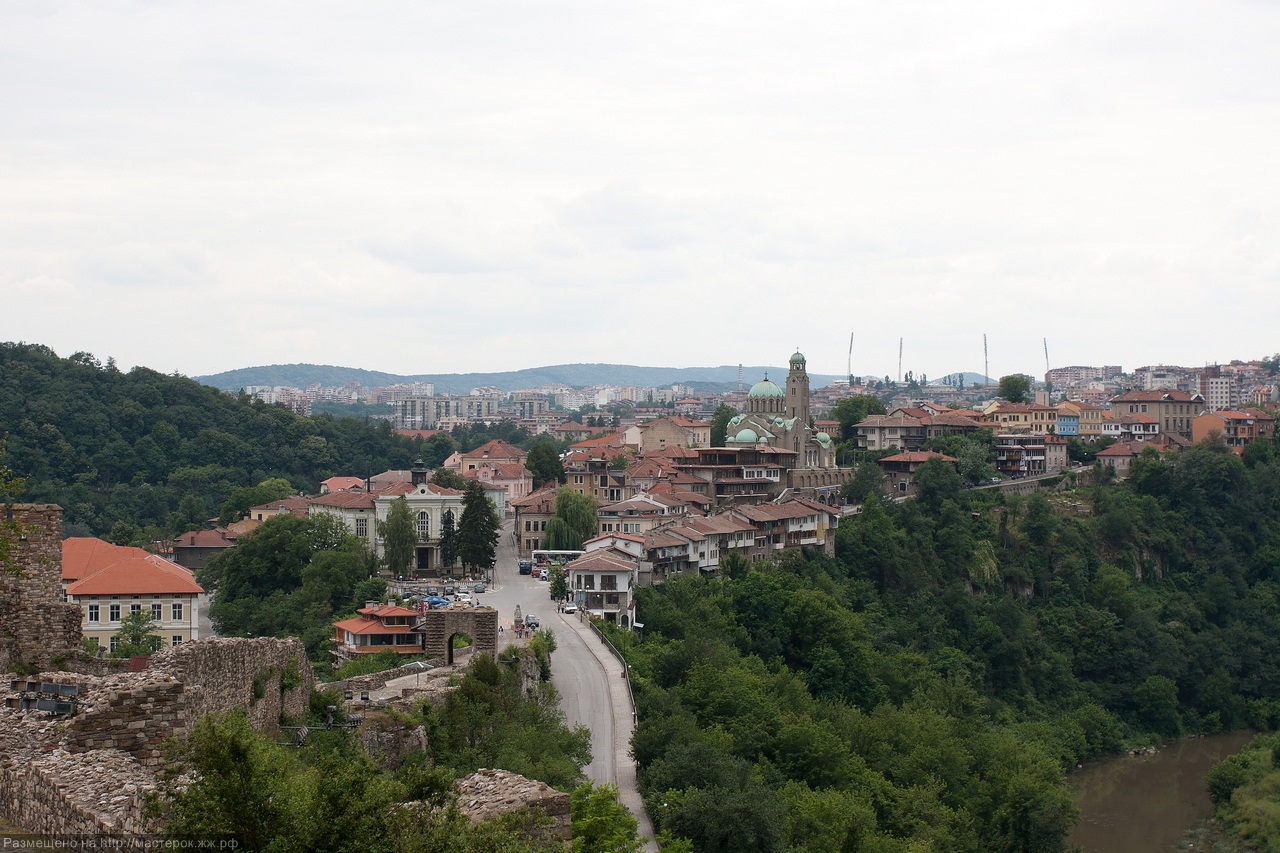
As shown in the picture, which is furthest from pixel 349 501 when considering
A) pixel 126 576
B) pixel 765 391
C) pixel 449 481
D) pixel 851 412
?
pixel 851 412

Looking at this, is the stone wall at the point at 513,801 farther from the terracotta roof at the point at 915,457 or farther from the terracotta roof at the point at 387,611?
the terracotta roof at the point at 915,457

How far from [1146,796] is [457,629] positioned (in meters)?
30.3

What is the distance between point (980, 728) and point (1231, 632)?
2453cm

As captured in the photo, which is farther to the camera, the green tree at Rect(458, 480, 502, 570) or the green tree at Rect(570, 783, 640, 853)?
the green tree at Rect(458, 480, 502, 570)

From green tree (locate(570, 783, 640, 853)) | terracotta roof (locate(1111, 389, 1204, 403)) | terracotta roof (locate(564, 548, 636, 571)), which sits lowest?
terracotta roof (locate(564, 548, 636, 571))

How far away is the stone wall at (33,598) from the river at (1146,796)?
3215 cm

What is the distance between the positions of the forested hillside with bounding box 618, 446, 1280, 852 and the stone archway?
10.2 ft

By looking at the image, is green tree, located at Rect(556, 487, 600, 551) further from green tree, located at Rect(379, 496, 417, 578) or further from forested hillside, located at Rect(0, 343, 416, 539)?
forested hillside, located at Rect(0, 343, 416, 539)

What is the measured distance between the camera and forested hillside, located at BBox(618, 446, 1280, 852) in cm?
2711

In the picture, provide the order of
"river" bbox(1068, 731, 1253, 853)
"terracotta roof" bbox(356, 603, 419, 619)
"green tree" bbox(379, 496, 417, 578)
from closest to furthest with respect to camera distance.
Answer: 1. "terracotta roof" bbox(356, 603, 419, 619)
2. "river" bbox(1068, 731, 1253, 853)
3. "green tree" bbox(379, 496, 417, 578)

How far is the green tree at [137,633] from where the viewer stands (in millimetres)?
34812

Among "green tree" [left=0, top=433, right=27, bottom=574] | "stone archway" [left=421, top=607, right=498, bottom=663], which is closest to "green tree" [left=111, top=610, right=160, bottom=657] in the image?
"stone archway" [left=421, top=607, right=498, bottom=663]

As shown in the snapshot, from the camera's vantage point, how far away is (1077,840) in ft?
133

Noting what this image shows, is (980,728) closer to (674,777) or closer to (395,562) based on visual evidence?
(395,562)
